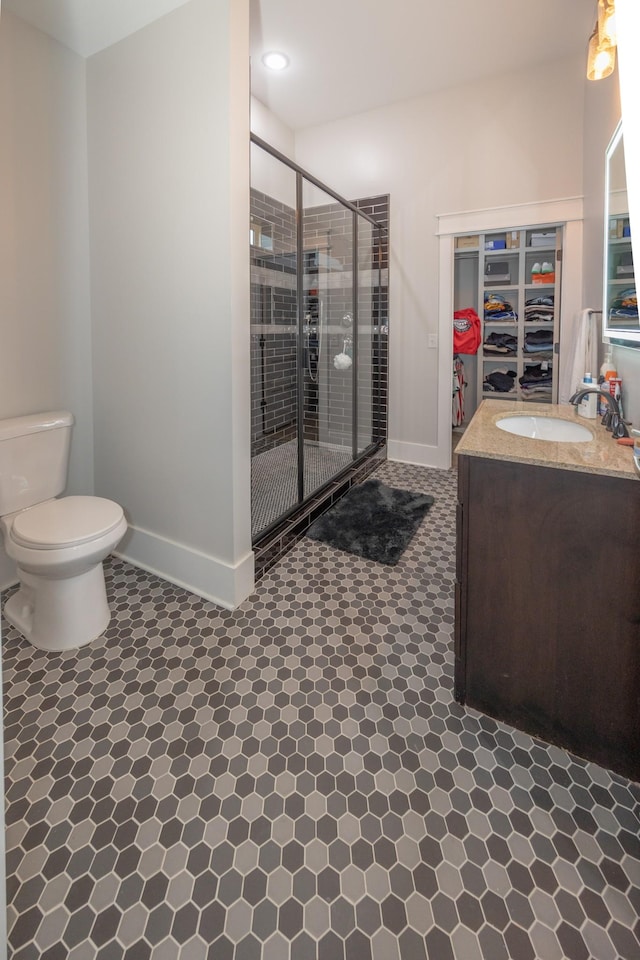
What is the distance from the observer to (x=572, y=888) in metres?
1.06

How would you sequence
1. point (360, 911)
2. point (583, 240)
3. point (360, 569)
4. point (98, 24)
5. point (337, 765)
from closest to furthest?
point (360, 911), point (337, 765), point (98, 24), point (360, 569), point (583, 240)

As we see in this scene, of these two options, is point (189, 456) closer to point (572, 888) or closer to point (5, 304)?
point (5, 304)

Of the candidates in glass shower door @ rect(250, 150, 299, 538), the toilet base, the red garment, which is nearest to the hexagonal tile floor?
the toilet base

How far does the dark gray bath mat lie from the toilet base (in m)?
1.28

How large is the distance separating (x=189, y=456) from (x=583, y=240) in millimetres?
2987

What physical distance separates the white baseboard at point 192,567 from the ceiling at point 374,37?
2.27 m

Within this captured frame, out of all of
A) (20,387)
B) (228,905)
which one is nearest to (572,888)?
(228,905)

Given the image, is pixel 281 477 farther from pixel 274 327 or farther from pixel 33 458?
pixel 33 458

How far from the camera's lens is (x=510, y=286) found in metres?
4.71

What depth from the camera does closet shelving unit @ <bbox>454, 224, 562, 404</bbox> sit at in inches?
180

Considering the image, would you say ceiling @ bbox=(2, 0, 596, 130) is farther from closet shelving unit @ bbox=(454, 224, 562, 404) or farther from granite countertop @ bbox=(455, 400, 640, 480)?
granite countertop @ bbox=(455, 400, 640, 480)

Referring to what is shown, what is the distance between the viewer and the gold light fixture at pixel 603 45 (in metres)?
1.38

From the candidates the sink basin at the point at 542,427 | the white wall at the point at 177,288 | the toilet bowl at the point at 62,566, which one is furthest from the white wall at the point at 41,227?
the sink basin at the point at 542,427

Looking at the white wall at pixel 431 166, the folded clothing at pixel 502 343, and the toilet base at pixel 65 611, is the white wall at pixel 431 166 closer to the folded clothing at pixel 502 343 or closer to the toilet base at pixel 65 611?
the folded clothing at pixel 502 343
